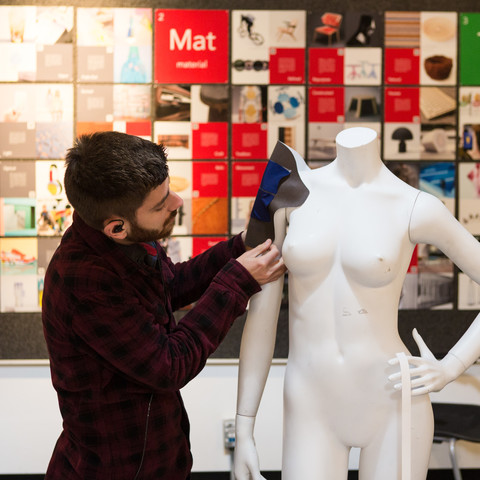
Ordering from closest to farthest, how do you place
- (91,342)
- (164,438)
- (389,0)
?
(91,342) < (164,438) < (389,0)

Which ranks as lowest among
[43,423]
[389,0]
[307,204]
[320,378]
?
[43,423]

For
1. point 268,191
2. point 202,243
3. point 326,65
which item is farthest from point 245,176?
point 268,191

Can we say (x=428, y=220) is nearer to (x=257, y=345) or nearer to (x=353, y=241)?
(x=353, y=241)

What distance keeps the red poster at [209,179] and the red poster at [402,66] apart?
1015mm

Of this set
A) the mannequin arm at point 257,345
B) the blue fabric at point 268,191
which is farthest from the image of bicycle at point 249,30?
the mannequin arm at point 257,345

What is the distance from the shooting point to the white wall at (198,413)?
11.0ft

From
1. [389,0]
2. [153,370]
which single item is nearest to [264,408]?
[153,370]

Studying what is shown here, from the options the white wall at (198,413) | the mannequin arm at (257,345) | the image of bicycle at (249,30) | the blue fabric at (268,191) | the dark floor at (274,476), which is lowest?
the dark floor at (274,476)

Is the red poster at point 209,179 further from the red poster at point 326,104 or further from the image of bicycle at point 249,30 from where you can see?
the image of bicycle at point 249,30

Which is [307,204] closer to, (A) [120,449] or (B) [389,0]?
(A) [120,449]

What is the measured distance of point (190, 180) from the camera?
3.34 metres

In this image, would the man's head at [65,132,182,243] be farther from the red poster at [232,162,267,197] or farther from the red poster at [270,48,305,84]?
the red poster at [270,48,305,84]

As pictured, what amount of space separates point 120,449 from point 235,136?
2.06m

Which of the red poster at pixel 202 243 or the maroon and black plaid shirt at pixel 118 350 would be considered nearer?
the maroon and black plaid shirt at pixel 118 350
